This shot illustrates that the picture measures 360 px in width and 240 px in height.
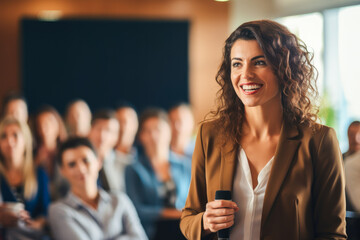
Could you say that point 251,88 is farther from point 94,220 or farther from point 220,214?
point 94,220

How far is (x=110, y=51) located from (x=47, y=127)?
11.1 feet

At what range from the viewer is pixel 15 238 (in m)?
3.26

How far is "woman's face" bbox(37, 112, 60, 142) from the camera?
14.7ft

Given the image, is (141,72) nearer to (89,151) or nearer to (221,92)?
(89,151)

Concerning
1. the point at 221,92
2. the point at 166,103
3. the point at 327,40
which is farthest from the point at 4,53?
the point at 221,92

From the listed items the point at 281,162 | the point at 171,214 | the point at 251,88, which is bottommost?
the point at 171,214

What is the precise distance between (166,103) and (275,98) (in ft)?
20.3

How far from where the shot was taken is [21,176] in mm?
3549

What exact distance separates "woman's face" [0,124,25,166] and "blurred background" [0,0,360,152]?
12.9ft

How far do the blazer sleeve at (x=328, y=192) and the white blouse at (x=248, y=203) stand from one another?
0.15 meters

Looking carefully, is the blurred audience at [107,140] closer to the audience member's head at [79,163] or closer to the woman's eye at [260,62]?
the audience member's head at [79,163]

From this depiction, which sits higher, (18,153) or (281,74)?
(281,74)

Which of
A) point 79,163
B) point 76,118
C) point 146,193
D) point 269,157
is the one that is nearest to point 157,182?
point 146,193

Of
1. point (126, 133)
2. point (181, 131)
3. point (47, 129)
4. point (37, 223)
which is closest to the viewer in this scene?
point (37, 223)
